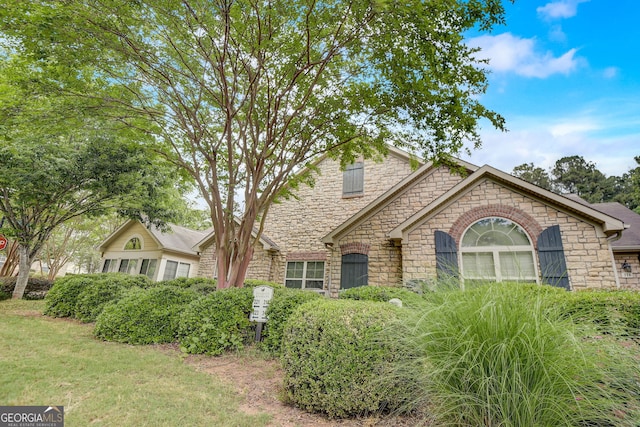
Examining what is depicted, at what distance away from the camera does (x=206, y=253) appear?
15.0 metres

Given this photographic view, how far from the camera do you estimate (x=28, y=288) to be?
12.6 m

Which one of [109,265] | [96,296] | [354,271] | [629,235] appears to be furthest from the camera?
[109,265]

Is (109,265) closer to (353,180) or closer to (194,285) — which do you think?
(194,285)

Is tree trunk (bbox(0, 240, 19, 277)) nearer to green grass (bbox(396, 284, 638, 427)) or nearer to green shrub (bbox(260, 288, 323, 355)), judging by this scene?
green shrub (bbox(260, 288, 323, 355))

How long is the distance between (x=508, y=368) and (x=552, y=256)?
7468 mm

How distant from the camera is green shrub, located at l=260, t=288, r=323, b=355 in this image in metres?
5.23

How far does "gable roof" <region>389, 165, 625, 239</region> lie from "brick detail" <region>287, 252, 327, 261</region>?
433cm

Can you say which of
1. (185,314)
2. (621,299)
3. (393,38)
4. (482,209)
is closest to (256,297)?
(185,314)

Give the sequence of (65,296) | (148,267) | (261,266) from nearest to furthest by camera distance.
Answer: (65,296) → (261,266) → (148,267)

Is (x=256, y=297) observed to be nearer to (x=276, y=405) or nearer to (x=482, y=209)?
(x=276, y=405)

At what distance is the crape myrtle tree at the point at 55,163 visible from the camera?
6.44 m

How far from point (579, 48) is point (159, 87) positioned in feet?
44.8

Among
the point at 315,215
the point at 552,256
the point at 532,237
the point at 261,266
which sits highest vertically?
the point at 315,215

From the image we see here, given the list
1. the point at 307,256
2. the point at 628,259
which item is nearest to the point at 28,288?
the point at 307,256
